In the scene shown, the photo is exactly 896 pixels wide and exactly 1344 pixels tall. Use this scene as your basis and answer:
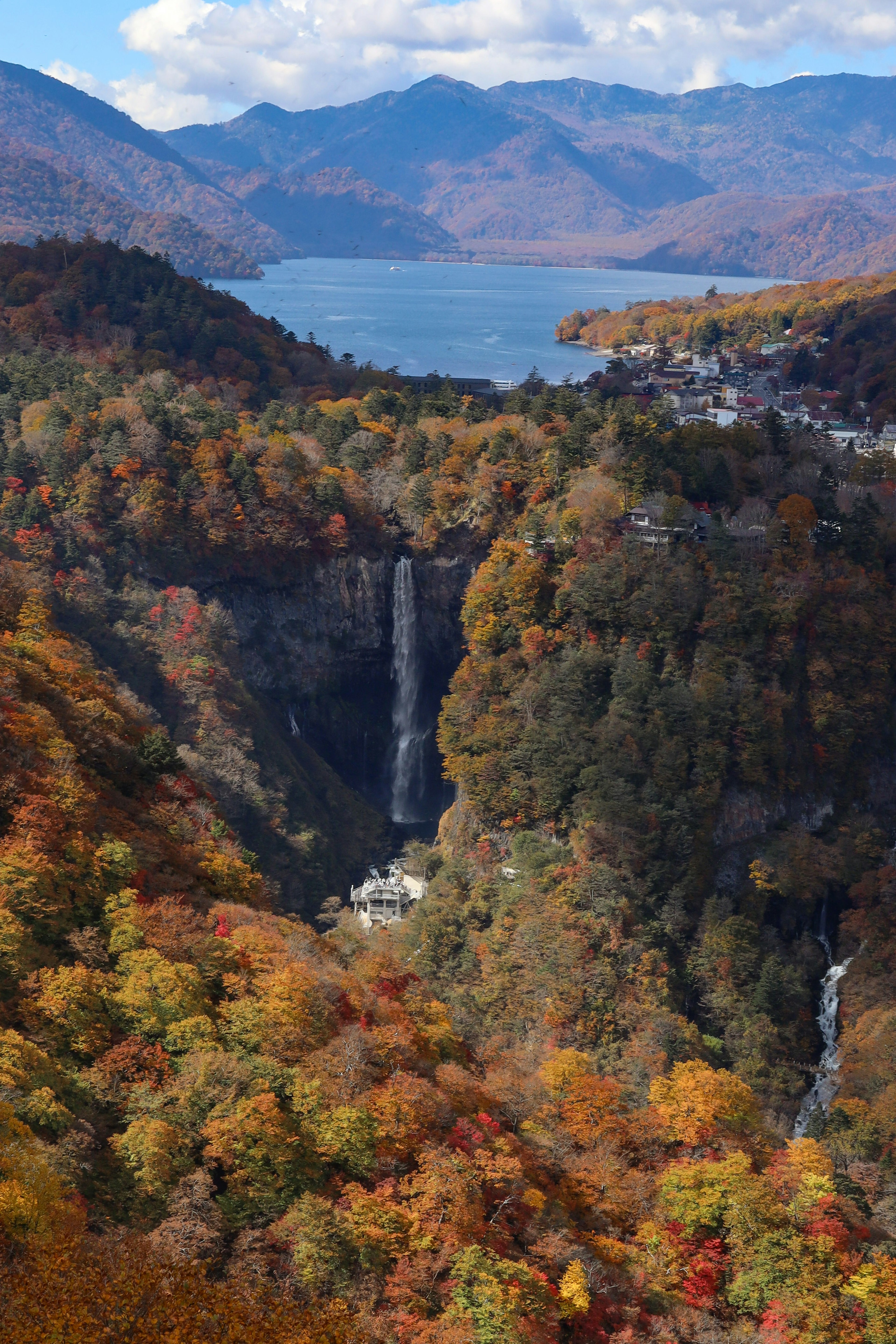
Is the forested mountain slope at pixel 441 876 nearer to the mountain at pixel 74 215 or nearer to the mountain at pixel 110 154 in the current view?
the mountain at pixel 74 215

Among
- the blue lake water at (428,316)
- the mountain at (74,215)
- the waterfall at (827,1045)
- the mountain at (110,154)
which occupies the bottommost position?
the waterfall at (827,1045)

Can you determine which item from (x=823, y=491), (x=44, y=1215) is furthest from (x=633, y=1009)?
(x=823, y=491)

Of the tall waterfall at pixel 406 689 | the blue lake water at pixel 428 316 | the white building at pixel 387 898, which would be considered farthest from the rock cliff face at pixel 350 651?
the blue lake water at pixel 428 316

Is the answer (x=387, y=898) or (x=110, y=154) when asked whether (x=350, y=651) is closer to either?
(x=387, y=898)

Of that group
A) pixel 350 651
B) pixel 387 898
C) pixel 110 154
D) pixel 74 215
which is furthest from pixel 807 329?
pixel 110 154

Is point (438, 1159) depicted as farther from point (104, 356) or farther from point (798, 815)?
point (104, 356)
